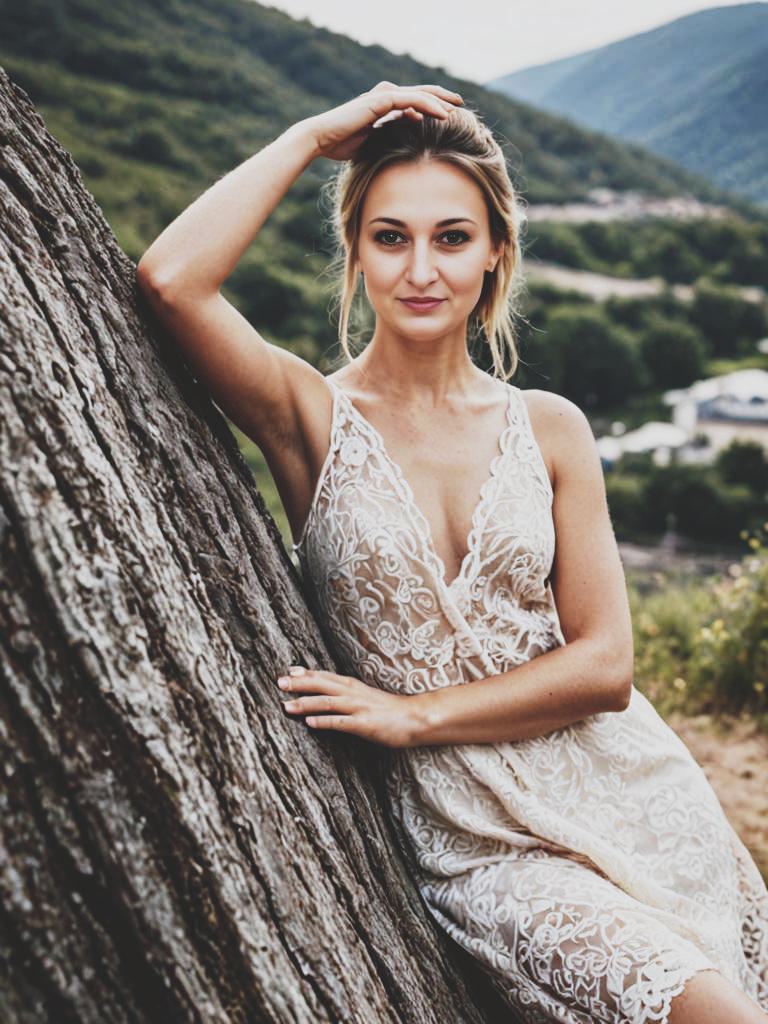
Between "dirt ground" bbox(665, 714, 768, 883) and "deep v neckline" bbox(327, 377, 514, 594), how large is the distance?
2290mm

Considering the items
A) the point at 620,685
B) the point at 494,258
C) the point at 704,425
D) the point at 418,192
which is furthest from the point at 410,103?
the point at 704,425

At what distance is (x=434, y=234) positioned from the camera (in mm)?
2154

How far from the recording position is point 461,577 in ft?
6.75

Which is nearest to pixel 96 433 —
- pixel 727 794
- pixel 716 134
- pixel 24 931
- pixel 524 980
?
pixel 24 931

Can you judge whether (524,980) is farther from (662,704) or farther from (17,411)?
(662,704)

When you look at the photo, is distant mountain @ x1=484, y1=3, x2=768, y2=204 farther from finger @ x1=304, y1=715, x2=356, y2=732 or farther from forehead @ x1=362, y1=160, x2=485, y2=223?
finger @ x1=304, y1=715, x2=356, y2=732

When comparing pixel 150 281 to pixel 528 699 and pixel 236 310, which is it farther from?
pixel 528 699

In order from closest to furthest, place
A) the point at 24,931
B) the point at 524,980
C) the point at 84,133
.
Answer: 1. the point at 24,931
2. the point at 524,980
3. the point at 84,133

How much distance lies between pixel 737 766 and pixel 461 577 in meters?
2.84

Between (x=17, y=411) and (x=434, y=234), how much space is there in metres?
1.20

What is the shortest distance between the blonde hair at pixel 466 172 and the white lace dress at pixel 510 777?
396mm

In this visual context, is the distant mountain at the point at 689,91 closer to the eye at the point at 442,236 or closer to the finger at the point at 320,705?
the eye at the point at 442,236

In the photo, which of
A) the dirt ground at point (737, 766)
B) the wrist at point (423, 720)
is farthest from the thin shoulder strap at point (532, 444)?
the dirt ground at point (737, 766)

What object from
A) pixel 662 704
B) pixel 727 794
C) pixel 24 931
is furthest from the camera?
pixel 662 704
